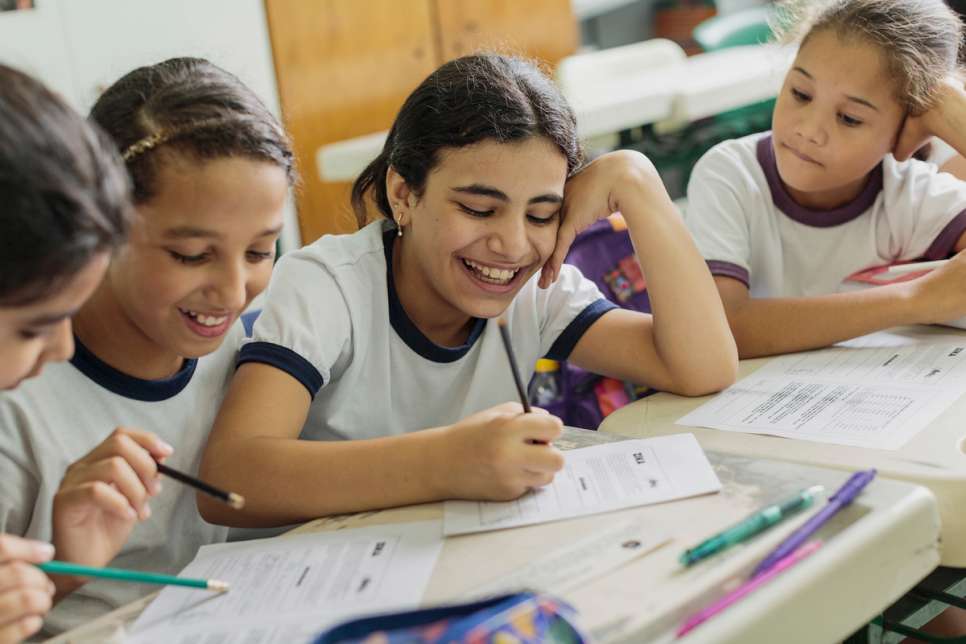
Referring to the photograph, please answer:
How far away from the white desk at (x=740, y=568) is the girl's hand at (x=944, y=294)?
636 millimetres

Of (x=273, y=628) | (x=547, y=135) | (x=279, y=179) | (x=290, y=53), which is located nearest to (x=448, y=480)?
(x=273, y=628)

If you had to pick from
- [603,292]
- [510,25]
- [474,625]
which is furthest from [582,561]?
[510,25]

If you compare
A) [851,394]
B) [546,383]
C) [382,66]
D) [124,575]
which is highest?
[382,66]

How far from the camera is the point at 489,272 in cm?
139

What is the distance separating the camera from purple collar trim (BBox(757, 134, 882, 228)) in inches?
70.4

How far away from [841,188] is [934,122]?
18 cm

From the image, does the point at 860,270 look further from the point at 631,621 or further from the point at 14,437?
the point at 14,437

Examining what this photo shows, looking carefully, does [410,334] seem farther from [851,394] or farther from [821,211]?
[821,211]

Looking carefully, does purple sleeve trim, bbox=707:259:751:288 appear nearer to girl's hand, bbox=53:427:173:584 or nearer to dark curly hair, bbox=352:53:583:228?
dark curly hair, bbox=352:53:583:228

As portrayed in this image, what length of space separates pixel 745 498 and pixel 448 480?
0.95 feet

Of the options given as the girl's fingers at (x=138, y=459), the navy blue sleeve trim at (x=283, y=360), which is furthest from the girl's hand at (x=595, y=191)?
→ the girl's fingers at (x=138, y=459)

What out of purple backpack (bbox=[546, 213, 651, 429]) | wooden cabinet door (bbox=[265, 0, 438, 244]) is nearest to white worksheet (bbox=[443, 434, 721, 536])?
purple backpack (bbox=[546, 213, 651, 429])

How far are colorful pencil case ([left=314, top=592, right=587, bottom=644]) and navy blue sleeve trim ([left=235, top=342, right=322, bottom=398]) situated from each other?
0.61 meters

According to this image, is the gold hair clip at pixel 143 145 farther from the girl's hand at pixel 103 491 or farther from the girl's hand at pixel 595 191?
the girl's hand at pixel 595 191
